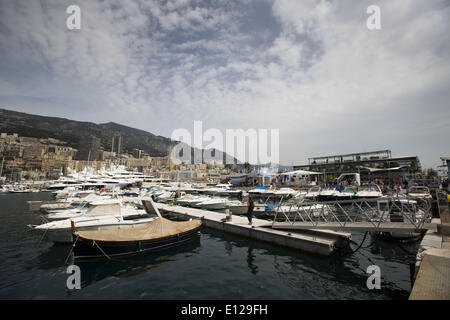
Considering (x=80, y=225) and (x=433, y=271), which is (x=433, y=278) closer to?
(x=433, y=271)

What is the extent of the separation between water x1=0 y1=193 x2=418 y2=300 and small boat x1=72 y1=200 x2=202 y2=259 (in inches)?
17.8

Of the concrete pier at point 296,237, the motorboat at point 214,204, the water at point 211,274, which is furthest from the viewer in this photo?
the motorboat at point 214,204

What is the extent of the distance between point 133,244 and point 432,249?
1368cm

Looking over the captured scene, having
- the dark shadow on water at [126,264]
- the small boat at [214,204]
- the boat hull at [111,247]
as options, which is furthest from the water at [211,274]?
the small boat at [214,204]

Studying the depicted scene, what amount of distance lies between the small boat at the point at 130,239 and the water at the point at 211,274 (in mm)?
453

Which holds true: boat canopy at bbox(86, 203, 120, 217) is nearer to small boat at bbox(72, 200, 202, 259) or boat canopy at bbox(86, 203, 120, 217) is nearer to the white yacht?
the white yacht

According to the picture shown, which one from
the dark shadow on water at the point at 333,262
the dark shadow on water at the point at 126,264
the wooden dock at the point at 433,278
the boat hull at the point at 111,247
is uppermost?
the wooden dock at the point at 433,278

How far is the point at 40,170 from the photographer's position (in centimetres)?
15325

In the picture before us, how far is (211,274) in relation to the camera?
9.67m

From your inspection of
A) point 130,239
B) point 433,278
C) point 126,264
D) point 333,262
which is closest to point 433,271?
point 433,278

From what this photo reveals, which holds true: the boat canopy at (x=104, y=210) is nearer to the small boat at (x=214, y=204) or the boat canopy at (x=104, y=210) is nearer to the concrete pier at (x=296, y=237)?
the concrete pier at (x=296, y=237)

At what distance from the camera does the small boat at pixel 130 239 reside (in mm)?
10797
